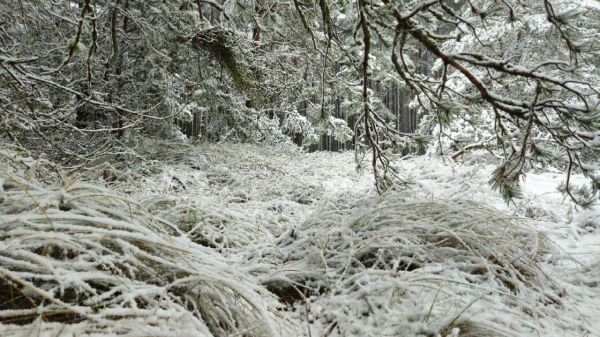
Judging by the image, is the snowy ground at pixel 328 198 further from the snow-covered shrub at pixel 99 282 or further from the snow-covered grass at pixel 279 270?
the snow-covered shrub at pixel 99 282

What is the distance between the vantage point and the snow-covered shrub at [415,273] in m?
1.41

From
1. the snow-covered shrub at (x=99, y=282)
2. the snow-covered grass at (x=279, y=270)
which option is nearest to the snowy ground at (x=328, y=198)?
the snow-covered grass at (x=279, y=270)

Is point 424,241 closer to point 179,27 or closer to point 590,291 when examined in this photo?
point 590,291

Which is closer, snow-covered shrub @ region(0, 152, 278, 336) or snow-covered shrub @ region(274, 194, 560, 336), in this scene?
snow-covered shrub @ region(0, 152, 278, 336)

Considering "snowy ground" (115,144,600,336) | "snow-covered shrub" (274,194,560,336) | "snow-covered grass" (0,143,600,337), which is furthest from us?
"snowy ground" (115,144,600,336)

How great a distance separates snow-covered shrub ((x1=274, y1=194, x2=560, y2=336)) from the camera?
1.41 metres

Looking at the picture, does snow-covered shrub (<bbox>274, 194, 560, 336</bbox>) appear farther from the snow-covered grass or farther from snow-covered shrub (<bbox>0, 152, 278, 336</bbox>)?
snow-covered shrub (<bbox>0, 152, 278, 336</bbox>)

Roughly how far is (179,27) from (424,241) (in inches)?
168

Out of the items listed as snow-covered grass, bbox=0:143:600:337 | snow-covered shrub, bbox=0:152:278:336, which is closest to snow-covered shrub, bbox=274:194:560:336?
snow-covered grass, bbox=0:143:600:337

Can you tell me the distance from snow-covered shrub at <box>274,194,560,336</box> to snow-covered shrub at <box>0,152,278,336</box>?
31 centimetres

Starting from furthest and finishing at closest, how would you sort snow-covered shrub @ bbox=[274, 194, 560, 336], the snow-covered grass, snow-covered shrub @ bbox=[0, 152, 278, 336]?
snow-covered shrub @ bbox=[274, 194, 560, 336] < the snow-covered grass < snow-covered shrub @ bbox=[0, 152, 278, 336]

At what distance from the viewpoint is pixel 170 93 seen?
5520 mm

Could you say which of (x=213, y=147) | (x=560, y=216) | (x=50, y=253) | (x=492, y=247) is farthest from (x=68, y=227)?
(x=213, y=147)

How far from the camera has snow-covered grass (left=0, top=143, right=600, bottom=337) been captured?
3.85ft
